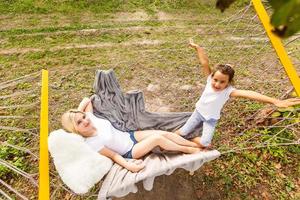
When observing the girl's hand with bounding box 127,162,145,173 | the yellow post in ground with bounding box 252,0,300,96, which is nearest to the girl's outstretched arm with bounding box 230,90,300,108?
the yellow post in ground with bounding box 252,0,300,96

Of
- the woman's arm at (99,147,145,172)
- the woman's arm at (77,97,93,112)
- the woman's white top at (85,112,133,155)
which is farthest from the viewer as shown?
the woman's arm at (77,97,93,112)

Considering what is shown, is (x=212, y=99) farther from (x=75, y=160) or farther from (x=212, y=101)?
(x=75, y=160)

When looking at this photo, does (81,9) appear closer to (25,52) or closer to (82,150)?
(25,52)

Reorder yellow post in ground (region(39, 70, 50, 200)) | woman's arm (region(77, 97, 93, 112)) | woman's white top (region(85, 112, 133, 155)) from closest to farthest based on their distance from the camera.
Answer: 1. yellow post in ground (region(39, 70, 50, 200))
2. woman's white top (region(85, 112, 133, 155))
3. woman's arm (region(77, 97, 93, 112))

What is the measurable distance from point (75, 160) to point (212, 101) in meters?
0.94

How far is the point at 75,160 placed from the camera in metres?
2.23

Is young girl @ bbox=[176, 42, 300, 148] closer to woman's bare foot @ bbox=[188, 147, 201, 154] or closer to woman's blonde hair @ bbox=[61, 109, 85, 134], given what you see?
woman's bare foot @ bbox=[188, 147, 201, 154]

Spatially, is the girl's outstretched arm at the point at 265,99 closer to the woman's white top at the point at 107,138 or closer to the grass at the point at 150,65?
the grass at the point at 150,65

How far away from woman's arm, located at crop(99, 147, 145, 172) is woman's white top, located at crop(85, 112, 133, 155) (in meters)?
0.04

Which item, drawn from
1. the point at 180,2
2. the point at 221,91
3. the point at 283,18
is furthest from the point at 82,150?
the point at 180,2

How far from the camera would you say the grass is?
2.74 metres

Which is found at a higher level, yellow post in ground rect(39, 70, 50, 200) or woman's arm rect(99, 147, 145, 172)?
yellow post in ground rect(39, 70, 50, 200)

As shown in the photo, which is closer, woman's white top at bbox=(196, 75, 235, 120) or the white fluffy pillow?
the white fluffy pillow

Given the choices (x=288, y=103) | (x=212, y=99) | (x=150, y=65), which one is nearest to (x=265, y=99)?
(x=288, y=103)
